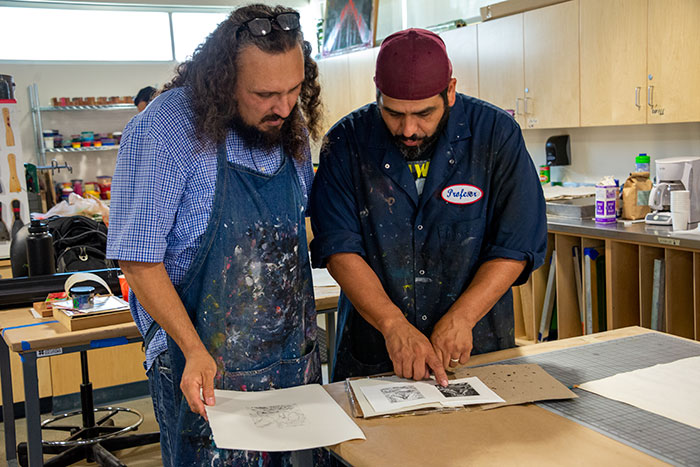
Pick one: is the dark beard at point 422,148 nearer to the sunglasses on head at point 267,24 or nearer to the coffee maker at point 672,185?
the sunglasses on head at point 267,24

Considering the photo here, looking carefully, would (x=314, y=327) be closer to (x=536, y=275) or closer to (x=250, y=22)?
(x=250, y=22)

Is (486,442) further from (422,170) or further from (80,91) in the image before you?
(80,91)

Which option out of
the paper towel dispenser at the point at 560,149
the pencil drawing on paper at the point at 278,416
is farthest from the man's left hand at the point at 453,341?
the paper towel dispenser at the point at 560,149

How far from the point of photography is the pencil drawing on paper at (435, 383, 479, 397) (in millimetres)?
1460

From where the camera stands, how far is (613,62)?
13.5 feet

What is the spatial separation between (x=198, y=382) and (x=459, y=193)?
816 mm

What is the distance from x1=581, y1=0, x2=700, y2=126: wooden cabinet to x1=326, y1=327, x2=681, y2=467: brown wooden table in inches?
117

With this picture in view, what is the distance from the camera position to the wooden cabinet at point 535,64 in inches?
174

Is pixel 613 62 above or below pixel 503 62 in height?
below

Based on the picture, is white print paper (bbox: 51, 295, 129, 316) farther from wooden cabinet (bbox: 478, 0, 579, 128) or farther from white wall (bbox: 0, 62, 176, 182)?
white wall (bbox: 0, 62, 176, 182)

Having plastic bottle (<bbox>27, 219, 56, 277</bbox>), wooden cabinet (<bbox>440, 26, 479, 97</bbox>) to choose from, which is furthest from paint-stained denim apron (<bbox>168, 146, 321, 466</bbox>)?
wooden cabinet (<bbox>440, 26, 479, 97</bbox>)

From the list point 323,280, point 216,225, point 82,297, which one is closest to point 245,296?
point 216,225

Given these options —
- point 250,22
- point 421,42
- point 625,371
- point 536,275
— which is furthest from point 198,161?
point 536,275

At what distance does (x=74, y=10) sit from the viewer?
299 inches
